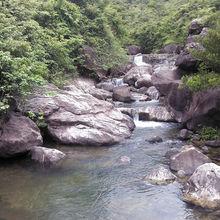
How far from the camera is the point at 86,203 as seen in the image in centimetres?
1238

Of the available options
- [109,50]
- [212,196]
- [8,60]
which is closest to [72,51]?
[109,50]

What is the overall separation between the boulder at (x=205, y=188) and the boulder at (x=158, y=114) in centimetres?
980

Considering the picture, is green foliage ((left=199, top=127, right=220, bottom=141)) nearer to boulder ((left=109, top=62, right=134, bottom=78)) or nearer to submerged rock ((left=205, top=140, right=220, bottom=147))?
submerged rock ((left=205, top=140, right=220, bottom=147))

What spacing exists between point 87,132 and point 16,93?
386 centimetres

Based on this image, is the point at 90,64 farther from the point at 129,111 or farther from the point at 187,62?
the point at 187,62

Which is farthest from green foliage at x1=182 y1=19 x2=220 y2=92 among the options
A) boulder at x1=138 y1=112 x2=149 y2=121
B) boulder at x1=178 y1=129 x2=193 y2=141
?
boulder at x1=138 y1=112 x2=149 y2=121

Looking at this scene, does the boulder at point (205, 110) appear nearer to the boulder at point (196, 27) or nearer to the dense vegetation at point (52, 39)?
the dense vegetation at point (52, 39)

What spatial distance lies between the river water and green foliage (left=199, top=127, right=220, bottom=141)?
181 centimetres

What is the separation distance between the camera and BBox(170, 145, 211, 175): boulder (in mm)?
14672

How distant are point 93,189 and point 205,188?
3753 mm

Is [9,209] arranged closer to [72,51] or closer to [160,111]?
[160,111]

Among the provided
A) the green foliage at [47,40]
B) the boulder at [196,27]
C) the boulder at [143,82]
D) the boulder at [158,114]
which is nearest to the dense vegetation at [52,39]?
the green foliage at [47,40]

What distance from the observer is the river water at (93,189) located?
1168 centimetres

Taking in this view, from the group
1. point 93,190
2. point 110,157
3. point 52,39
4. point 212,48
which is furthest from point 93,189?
point 52,39
